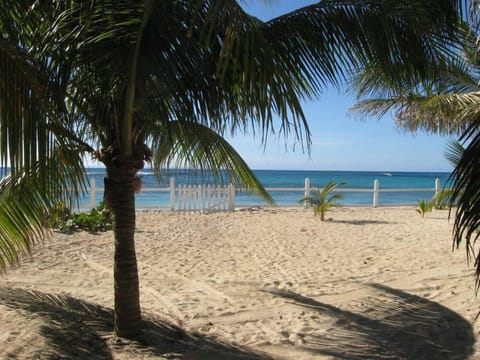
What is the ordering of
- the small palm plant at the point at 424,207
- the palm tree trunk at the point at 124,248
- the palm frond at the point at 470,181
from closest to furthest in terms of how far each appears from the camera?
1. the palm frond at the point at 470,181
2. the palm tree trunk at the point at 124,248
3. the small palm plant at the point at 424,207

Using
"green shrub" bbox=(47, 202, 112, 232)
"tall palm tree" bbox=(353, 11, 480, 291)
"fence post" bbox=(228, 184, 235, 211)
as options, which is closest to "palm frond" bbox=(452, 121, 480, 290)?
"tall palm tree" bbox=(353, 11, 480, 291)

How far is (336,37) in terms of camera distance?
313cm

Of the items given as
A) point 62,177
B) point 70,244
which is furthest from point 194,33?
point 70,244

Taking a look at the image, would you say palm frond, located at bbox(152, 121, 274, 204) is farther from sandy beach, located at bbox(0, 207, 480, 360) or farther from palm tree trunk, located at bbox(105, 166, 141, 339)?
sandy beach, located at bbox(0, 207, 480, 360)

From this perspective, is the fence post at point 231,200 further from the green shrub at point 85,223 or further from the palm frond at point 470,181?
the palm frond at point 470,181

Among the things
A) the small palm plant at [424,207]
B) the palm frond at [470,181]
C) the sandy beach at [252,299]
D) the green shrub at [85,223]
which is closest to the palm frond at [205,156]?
the sandy beach at [252,299]

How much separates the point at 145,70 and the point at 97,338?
2359 millimetres

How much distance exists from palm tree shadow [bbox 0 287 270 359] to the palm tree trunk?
0.55 feet

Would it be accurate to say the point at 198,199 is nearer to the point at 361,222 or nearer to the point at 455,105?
the point at 361,222

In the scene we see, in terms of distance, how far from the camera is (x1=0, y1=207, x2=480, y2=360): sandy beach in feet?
11.2

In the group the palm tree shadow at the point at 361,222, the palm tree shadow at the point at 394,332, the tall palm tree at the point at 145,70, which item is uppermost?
the tall palm tree at the point at 145,70

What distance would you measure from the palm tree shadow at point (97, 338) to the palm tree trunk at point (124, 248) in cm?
17

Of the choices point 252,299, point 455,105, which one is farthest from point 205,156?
point 455,105

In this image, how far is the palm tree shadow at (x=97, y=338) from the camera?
3.25 meters
